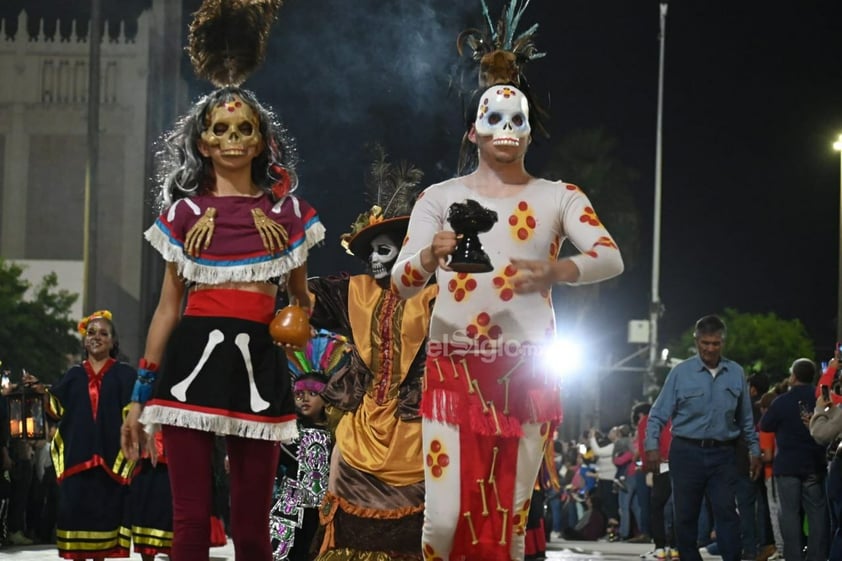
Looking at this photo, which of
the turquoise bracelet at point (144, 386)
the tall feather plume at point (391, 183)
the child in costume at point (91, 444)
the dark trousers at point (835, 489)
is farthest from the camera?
the dark trousers at point (835, 489)

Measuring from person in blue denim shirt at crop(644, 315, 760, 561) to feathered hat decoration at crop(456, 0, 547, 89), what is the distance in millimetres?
5080

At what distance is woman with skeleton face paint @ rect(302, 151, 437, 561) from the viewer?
27.1 feet

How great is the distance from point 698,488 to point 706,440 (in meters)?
0.37

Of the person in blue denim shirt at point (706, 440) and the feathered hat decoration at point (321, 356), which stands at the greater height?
the feathered hat decoration at point (321, 356)

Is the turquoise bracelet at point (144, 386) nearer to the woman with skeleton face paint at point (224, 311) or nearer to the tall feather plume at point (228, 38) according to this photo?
the woman with skeleton face paint at point (224, 311)

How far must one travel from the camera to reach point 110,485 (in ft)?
36.2

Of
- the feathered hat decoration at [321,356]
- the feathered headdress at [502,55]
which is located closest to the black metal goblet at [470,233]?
the feathered headdress at [502,55]

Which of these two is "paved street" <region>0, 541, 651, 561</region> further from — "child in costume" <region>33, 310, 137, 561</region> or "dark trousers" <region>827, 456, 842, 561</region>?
"dark trousers" <region>827, 456, 842, 561</region>

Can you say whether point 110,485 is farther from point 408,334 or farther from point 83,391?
point 408,334

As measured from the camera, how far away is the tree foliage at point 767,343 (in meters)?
43.8

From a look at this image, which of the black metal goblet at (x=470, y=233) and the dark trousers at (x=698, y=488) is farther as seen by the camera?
the dark trousers at (x=698, y=488)

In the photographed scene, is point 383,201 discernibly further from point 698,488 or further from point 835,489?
point 835,489

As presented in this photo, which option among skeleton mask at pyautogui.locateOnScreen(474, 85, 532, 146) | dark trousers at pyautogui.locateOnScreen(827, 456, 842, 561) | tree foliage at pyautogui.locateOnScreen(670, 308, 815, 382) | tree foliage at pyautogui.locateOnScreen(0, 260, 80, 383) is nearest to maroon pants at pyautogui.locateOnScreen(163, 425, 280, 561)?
skeleton mask at pyautogui.locateOnScreen(474, 85, 532, 146)

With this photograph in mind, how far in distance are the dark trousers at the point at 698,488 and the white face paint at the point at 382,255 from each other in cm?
358
